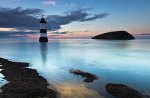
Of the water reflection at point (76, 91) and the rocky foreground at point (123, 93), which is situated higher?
the rocky foreground at point (123, 93)

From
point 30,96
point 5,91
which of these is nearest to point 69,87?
point 30,96

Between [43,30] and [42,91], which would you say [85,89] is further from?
[43,30]

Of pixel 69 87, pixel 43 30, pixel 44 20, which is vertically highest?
pixel 44 20

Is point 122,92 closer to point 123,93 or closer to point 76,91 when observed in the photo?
point 123,93

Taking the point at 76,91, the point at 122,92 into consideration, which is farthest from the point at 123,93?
the point at 76,91

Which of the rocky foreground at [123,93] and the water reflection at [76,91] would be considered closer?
the rocky foreground at [123,93]

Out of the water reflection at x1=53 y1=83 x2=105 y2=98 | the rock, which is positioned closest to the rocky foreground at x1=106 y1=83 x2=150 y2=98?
the rock

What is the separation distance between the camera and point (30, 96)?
672 centimetres

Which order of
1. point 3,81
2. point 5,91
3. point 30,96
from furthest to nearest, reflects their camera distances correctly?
A: point 3,81
point 5,91
point 30,96

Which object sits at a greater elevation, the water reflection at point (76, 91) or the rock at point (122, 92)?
the rock at point (122, 92)

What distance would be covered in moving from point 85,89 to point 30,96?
3553mm

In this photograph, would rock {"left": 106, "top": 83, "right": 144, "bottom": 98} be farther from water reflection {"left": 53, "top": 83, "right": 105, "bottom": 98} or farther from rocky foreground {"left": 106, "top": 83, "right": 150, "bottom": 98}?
water reflection {"left": 53, "top": 83, "right": 105, "bottom": 98}

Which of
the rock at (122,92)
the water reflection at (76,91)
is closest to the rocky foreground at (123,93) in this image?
the rock at (122,92)

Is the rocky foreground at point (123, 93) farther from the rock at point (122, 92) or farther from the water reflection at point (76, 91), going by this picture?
the water reflection at point (76, 91)
